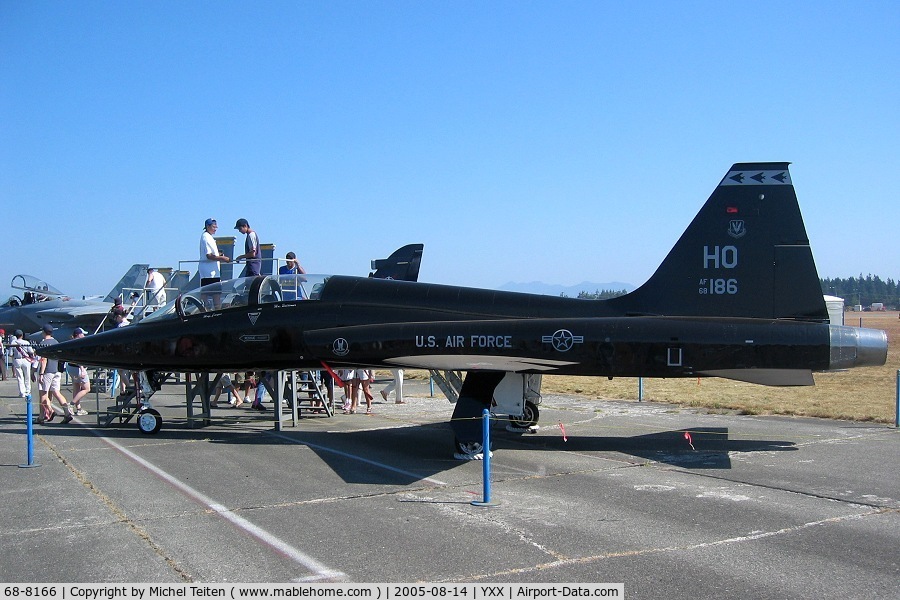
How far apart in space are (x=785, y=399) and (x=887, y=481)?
30.0 ft

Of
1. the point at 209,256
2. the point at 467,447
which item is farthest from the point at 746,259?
the point at 209,256

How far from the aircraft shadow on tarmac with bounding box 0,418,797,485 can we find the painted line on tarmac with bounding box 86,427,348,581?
1.68 m

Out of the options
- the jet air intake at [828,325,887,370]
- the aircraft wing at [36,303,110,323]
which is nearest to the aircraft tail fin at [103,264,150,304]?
the aircraft wing at [36,303,110,323]

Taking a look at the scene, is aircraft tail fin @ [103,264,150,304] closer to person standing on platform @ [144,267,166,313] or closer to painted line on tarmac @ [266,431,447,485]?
person standing on platform @ [144,267,166,313]

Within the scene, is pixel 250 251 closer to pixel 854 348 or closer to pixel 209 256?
pixel 209 256

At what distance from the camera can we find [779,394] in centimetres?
1828

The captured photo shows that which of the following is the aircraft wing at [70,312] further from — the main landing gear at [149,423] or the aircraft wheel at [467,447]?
the aircraft wheel at [467,447]

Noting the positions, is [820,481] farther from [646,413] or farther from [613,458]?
[646,413]

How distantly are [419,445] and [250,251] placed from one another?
5667 mm

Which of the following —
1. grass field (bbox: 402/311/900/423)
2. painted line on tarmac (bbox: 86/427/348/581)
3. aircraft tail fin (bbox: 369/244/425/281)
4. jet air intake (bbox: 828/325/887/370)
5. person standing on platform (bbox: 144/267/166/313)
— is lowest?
grass field (bbox: 402/311/900/423)

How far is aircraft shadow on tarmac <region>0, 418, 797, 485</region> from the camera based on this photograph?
9.55 m

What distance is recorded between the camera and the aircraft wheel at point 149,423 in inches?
496

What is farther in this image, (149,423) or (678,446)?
(149,423)

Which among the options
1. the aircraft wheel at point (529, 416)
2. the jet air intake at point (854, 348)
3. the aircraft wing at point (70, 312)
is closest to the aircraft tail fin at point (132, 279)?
the aircraft wing at point (70, 312)
